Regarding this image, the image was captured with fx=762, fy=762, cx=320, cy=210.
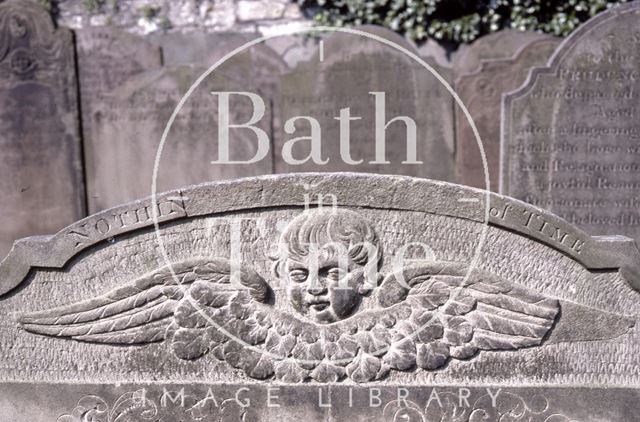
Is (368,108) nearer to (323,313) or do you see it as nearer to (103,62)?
(103,62)

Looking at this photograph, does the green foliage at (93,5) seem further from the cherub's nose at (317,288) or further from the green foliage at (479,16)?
the cherub's nose at (317,288)

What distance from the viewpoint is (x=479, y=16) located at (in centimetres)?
738

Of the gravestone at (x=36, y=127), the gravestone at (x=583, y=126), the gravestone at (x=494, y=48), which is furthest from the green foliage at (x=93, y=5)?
the gravestone at (x=583, y=126)

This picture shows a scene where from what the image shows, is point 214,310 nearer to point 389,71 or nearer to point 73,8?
point 389,71

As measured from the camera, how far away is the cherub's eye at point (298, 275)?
9.10 ft

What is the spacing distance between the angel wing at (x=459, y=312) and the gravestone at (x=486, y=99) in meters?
3.38

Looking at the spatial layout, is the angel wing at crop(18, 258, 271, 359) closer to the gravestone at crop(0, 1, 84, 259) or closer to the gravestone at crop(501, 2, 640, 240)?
the gravestone at crop(501, 2, 640, 240)

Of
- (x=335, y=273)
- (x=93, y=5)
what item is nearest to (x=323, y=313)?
(x=335, y=273)

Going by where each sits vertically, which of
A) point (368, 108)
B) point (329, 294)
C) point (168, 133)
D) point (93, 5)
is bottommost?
point (329, 294)

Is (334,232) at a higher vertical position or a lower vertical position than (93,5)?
lower

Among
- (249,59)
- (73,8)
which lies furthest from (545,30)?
(73,8)

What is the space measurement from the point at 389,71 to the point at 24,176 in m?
3.21

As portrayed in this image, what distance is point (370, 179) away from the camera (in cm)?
272

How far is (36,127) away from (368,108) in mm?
2822
